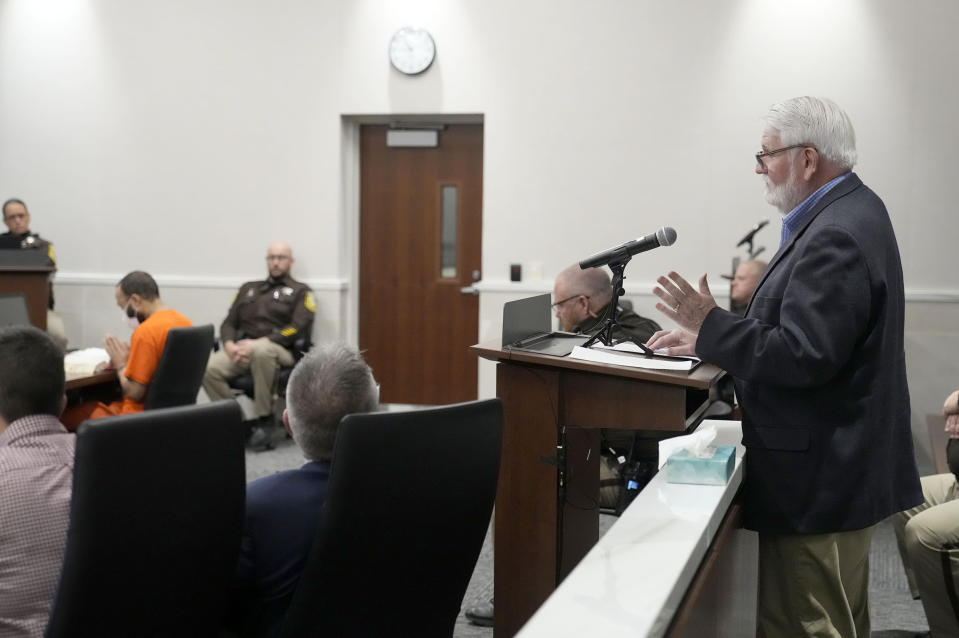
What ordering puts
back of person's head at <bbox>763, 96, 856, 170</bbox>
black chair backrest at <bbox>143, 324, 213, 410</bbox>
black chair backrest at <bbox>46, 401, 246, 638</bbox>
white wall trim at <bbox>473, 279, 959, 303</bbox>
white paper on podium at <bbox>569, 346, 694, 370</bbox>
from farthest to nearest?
white wall trim at <bbox>473, 279, 959, 303</bbox>
black chair backrest at <bbox>143, 324, 213, 410</bbox>
white paper on podium at <bbox>569, 346, 694, 370</bbox>
back of person's head at <bbox>763, 96, 856, 170</bbox>
black chair backrest at <bbox>46, 401, 246, 638</bbox>

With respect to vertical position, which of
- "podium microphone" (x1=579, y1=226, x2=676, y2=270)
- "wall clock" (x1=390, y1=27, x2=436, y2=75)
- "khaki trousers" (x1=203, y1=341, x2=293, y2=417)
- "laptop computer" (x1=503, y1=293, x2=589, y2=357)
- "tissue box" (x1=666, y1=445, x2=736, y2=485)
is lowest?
"khaki trousers" (x1=203, y1=341, x2=293, y2=417)

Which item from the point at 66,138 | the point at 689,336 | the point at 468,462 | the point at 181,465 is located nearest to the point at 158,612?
the point at 181,465

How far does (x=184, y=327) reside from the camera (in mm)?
4207

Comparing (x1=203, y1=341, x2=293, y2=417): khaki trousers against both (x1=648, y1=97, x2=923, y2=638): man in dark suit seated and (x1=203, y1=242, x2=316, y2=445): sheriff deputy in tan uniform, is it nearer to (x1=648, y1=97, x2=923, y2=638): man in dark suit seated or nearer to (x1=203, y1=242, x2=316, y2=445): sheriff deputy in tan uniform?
(x1=203, y1=242, x2=316, y2=445): sheriff deputy in tan uniform

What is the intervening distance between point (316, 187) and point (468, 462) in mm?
5377

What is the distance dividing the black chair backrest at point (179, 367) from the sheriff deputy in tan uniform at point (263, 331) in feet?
6.14

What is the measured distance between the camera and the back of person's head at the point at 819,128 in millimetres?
2035

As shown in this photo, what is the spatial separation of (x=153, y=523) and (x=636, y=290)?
16.5 feet

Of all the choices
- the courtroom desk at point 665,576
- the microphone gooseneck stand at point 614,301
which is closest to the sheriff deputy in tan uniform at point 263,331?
the microphone gooseneck stand at point 614,301

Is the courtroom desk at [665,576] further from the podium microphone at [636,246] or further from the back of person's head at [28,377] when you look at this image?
the back of person's head at [28,377]

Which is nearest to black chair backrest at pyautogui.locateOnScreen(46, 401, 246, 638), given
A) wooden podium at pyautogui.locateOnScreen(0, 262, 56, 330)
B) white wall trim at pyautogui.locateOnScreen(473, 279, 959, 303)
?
wooden podium at pyautogui.locateOnScreen(0, 262, 56, 330)

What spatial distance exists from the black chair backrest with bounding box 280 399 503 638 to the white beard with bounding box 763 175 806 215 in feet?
2.63

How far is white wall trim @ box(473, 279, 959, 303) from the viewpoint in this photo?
5797 mm

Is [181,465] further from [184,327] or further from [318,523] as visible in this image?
[184,327]
